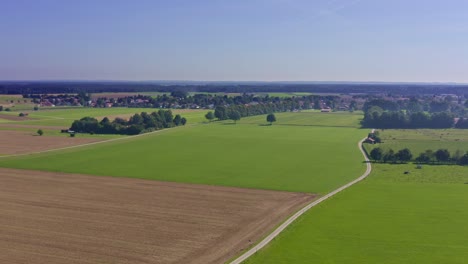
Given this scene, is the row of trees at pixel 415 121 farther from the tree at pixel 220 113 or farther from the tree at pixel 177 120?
the tree at pixel 177 120

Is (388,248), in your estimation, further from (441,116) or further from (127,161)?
(441,116)

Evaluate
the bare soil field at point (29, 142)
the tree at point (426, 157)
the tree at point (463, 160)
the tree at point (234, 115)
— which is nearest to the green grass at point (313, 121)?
the tree at point (234, 115)

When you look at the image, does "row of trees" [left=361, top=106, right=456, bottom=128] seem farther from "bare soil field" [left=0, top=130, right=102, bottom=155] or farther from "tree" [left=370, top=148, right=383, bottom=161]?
"bare soil field" [left=0, top=130, right=102, bottom=155]

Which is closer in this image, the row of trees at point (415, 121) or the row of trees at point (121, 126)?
the row of trees at point (121, 126)

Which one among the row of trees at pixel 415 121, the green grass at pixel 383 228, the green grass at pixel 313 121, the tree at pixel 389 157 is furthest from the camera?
the green grass at pixel 313 121

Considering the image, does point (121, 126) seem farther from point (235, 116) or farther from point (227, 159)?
point (227, 159)

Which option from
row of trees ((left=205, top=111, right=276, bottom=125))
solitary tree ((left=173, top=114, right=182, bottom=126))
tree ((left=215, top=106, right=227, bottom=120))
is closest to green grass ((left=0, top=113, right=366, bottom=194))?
solitary tree ((left=173, top=114, right=182, bottom=126))

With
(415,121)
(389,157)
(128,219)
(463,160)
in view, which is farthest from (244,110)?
(128,219)

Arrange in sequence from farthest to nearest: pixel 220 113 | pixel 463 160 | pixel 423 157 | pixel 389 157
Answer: pixel 220 113, pixel 423 157, pixel 389 157, pixel 463 160
